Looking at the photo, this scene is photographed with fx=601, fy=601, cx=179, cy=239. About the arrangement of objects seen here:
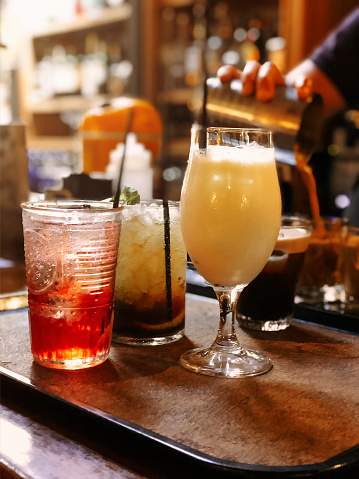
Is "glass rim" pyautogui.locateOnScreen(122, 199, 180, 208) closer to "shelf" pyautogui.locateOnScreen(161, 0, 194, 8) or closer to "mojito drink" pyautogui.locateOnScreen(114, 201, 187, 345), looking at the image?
"mojito drink" pyautogui.locateOnScreen(114, 201, 187, 345)

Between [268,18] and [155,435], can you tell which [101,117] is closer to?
[155,435]

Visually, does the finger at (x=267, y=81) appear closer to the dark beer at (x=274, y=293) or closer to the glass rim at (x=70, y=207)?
the dark beer at (x=274, y=293)

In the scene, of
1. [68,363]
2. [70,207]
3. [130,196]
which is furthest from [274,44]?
[68,363]

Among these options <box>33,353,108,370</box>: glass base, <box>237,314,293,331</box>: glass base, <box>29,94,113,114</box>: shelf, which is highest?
<box>29,94,113,114</box>: shelf

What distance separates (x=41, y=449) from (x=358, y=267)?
72 centimetres

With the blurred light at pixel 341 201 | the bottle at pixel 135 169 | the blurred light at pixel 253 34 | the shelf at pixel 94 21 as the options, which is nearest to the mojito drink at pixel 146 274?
the bottle at pixel 135 169

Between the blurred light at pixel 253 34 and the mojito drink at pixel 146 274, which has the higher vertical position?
the blurred light at pixel 253 34

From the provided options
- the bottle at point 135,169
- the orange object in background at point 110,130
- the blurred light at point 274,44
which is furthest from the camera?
the blurred light at point 274,44

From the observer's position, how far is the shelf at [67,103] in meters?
4.57

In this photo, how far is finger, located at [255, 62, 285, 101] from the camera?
128cm

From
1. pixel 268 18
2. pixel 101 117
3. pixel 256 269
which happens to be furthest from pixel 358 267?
pixel 268 18

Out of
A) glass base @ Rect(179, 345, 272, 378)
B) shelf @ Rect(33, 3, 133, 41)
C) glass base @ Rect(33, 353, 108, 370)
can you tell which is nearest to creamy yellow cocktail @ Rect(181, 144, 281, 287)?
glass base @ Rect(179, 345, 272, 378)

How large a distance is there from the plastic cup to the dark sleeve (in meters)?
1.71

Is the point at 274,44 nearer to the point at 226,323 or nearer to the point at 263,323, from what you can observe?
the point at 263,323
